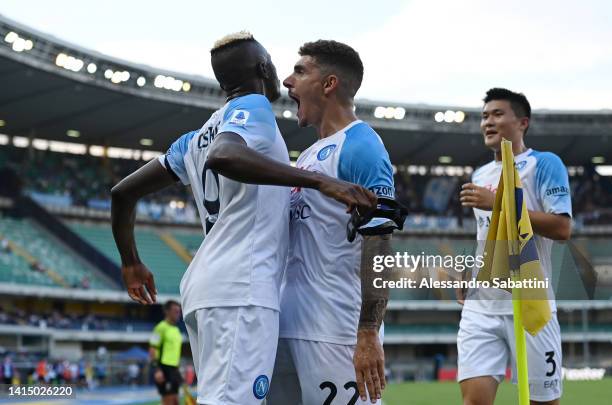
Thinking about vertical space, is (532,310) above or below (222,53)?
below

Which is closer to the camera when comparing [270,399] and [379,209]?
[379,209]

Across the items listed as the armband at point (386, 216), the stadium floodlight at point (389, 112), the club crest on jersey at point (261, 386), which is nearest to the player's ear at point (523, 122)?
the armband at point (386, 216)

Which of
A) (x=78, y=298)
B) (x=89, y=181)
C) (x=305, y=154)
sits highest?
(x=89, y=181)

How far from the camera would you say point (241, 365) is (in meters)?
3.06

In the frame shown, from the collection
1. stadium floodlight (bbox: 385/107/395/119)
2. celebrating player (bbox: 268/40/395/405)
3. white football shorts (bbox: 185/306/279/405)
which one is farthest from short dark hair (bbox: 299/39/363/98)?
stadium floodlight (bbox: 385/107/395/119)

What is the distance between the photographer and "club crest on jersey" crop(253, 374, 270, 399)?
121 inches

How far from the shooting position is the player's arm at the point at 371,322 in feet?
9.61

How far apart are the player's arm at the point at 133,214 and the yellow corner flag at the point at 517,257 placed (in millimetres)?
1414

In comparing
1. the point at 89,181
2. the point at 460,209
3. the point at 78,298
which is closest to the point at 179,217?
the point at 89,181

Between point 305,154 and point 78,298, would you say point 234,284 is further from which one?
point 78,298

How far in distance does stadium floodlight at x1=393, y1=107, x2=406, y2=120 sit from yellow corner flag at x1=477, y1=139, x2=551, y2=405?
3247 centimetres

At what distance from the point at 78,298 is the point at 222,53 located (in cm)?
2784

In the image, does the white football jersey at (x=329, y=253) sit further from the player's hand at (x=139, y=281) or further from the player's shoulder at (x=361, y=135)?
the player's hand at (x=139, y=281)

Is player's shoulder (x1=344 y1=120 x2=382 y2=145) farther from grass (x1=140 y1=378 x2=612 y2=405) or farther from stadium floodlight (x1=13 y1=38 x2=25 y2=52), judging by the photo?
stadium floodlight (x1=13 y1=38 x2=25 y2=52)
